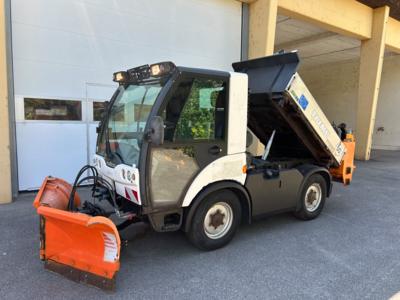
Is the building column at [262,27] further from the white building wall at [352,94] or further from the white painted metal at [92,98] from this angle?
the white building wall at [352,94]

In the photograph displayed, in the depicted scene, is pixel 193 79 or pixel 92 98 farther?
pixel 92 98

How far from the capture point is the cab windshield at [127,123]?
316cm

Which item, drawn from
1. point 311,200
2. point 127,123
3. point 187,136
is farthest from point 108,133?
point 311,200

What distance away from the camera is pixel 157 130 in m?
2.77

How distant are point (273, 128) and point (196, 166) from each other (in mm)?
2069

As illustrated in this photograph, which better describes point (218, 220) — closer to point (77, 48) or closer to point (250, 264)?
point (250, 264)

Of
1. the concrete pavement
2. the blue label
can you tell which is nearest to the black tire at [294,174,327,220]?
the concrete pavement

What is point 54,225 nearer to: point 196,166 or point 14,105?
point 196,166

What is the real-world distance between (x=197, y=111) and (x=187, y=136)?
298 millimetres

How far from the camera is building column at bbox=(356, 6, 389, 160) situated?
10.6 meters

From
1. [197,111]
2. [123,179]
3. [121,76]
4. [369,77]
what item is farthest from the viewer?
[369,77]


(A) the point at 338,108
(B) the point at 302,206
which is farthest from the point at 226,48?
(A) the point at 338,108

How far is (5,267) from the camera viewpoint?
10.3 ft

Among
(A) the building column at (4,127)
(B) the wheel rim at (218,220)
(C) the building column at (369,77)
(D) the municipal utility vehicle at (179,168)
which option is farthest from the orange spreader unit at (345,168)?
(C) the building column at (369,77)
